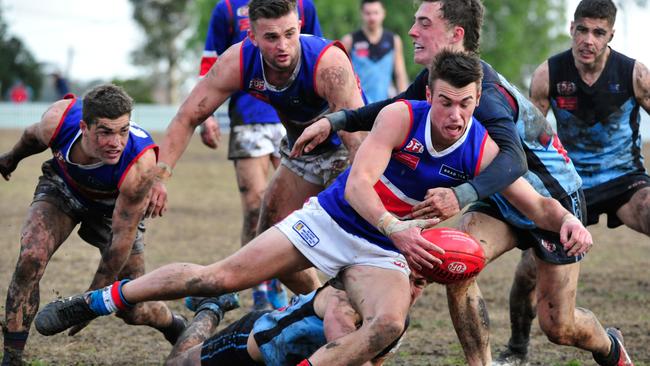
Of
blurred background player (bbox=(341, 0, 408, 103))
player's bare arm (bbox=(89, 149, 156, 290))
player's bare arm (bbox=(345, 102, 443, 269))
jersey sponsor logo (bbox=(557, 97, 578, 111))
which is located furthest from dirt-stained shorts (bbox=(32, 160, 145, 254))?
blurred background player (bbox=(341, 0, 408, 103))

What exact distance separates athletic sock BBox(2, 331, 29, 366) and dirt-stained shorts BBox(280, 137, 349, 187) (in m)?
2.08

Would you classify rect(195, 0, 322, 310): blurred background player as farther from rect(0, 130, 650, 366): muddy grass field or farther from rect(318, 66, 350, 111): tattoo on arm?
rect(318, 66, 350, 111): tattoo on arm

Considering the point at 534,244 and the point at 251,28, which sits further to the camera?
the point at 251,28

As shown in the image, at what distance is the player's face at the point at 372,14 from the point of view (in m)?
12.4

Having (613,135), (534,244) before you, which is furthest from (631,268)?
(534,244)

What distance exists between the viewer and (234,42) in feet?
28.8

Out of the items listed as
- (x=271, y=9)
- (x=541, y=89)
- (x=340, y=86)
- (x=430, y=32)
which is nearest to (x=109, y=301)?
(x=340, y=86)

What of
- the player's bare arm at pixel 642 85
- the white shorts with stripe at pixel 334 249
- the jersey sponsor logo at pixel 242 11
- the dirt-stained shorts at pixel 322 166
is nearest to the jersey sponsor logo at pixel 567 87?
the player's bare arm at pixel 642 85

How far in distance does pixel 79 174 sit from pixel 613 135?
3666mm

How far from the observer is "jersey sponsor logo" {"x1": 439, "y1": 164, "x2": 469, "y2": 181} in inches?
212

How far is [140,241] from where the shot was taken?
691 cm

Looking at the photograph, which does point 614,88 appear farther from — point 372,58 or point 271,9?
point 372,58

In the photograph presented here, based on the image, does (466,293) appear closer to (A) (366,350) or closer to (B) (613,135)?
(A) (366,350)

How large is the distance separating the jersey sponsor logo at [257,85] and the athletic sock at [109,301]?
1.57 meters
